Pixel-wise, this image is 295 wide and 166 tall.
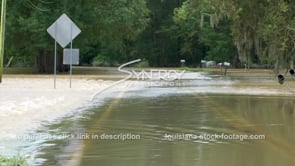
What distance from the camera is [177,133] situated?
11.3 m

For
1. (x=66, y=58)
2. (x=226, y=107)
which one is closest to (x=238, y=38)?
(x=66, y=58)

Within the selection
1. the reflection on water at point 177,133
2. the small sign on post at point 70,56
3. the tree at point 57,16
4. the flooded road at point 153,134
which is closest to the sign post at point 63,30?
the small sign on post at point 70,56

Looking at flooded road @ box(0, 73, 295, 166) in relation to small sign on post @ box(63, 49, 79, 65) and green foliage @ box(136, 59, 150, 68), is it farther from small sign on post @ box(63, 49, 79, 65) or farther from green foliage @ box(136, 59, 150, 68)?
green foliage @ box(136, 59, 150, 68)

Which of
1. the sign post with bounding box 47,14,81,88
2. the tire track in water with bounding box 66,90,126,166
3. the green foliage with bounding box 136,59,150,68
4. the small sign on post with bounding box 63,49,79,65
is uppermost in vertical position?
the sign post with bounding box 47,14,81,88

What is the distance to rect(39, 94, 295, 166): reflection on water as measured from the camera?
8.58m

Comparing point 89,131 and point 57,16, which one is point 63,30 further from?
point 57,16

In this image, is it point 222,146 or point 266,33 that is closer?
point 222,146

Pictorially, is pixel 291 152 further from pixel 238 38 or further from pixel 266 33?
pixel 238 38

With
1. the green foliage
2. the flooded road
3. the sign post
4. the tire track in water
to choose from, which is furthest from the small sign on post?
the green foliage

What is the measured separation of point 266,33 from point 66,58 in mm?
9565

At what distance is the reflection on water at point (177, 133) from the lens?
8.58m

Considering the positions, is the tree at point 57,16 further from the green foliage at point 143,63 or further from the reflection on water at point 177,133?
the green foliage at point 143,63

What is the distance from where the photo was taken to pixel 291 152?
924 cm

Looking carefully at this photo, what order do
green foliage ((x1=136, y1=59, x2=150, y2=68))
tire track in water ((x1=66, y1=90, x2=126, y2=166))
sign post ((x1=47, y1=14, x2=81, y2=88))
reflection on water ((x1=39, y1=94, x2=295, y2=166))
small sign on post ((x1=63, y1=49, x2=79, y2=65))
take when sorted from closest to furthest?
1. tire track in water ((x1=66, y1=90, x2=126, y2=166))
2. reflection on water ((x1=39, y1=94, x2=295, y2=166))
3. sign post ((x1=47, y1=14, x2=81, y2=88))
4. small sign on post ((x1=63, y1=49, x2=79, y2=65))
5. green foliage ((x1=136, y1=59, x2=150, y2=68))
